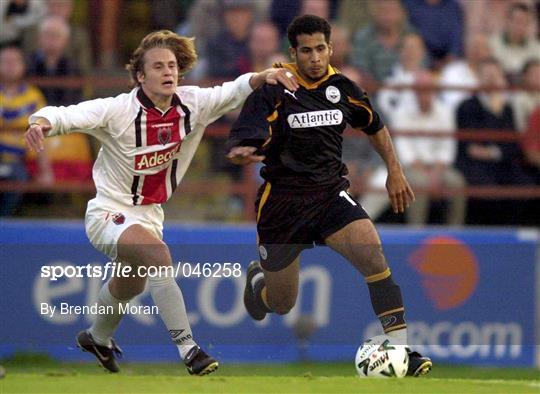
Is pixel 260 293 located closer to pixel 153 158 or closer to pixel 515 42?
pixel 153 158

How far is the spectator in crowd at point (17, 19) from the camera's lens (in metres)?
13.0

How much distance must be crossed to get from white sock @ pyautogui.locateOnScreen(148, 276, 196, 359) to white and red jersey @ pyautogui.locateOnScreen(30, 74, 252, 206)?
0.67 m

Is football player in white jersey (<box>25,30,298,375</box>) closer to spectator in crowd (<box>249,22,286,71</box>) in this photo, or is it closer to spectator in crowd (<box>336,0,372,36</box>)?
spectator in crowd (<box>249,22,286,71</box>)

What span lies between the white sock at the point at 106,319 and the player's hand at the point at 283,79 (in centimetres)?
183

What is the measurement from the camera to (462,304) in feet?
43.2

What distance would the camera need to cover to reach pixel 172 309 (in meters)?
8.63

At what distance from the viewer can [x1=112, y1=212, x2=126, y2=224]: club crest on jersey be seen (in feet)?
29.0

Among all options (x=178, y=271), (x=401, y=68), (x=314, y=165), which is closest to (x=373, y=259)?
(x=314, y=165)

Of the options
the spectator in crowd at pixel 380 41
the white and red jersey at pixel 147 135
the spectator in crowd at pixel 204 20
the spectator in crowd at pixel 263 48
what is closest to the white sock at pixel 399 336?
the white and red jersey at pixel 147 135

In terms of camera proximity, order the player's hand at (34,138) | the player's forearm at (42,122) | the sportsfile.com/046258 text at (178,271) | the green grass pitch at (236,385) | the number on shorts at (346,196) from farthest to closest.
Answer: the sportsfile.com/046258 text at (178,271) < the number on shorts at (346,196) < the player's forearm at (42,122) < the player's hand at (34,138) < the green grass pitch at (236,385)

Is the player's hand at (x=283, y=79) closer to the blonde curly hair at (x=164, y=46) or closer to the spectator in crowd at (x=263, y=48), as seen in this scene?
the blonde curly hair at (x=164, y=46)

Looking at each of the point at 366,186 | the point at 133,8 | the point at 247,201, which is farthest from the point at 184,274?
the point at 133,8

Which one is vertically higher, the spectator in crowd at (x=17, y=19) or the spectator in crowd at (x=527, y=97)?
the spectator in crowd at (x=17, y=19)

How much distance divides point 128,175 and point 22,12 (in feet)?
15.2
